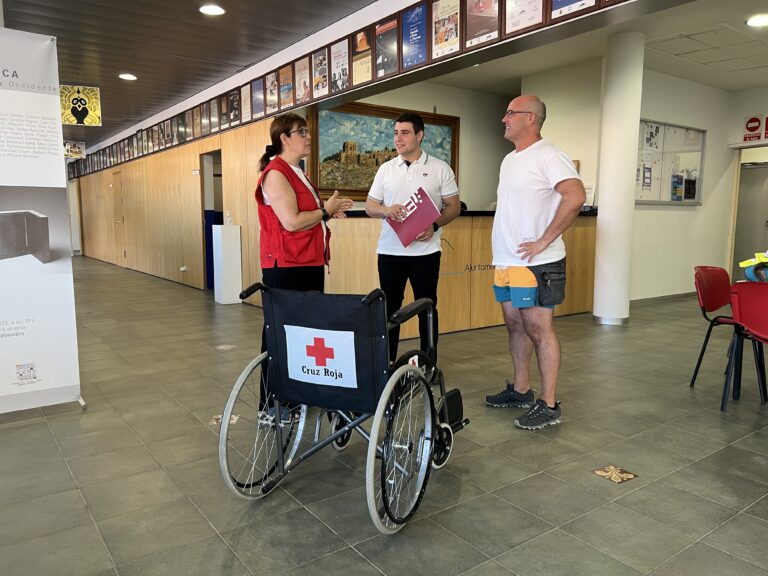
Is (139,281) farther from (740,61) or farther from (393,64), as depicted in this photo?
(740,61)

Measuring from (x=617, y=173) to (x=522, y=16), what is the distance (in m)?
2.57

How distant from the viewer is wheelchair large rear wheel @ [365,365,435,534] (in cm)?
173

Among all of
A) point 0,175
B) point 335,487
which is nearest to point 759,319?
point 335,487

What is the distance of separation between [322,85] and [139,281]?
18.6ft

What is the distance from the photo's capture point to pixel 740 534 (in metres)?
1.89

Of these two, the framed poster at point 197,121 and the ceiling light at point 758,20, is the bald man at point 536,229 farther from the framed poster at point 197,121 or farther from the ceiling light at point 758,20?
the framed poster at point 197,121

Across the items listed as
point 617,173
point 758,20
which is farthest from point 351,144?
point 758,20

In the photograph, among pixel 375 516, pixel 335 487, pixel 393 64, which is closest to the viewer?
pixel 375 516

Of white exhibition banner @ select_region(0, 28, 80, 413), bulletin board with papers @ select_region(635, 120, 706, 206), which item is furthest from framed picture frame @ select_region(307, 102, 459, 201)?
white exhibition banner @ select_region(0, 28, 80, 413)

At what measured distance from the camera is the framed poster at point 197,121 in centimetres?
798

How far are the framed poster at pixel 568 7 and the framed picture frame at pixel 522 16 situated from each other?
Result: 0.18 ft

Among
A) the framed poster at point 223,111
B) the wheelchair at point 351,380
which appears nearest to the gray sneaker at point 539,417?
the wheelchair at point 351,380

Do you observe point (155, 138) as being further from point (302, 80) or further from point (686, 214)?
point (686, 214)

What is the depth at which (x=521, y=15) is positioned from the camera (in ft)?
11.4
